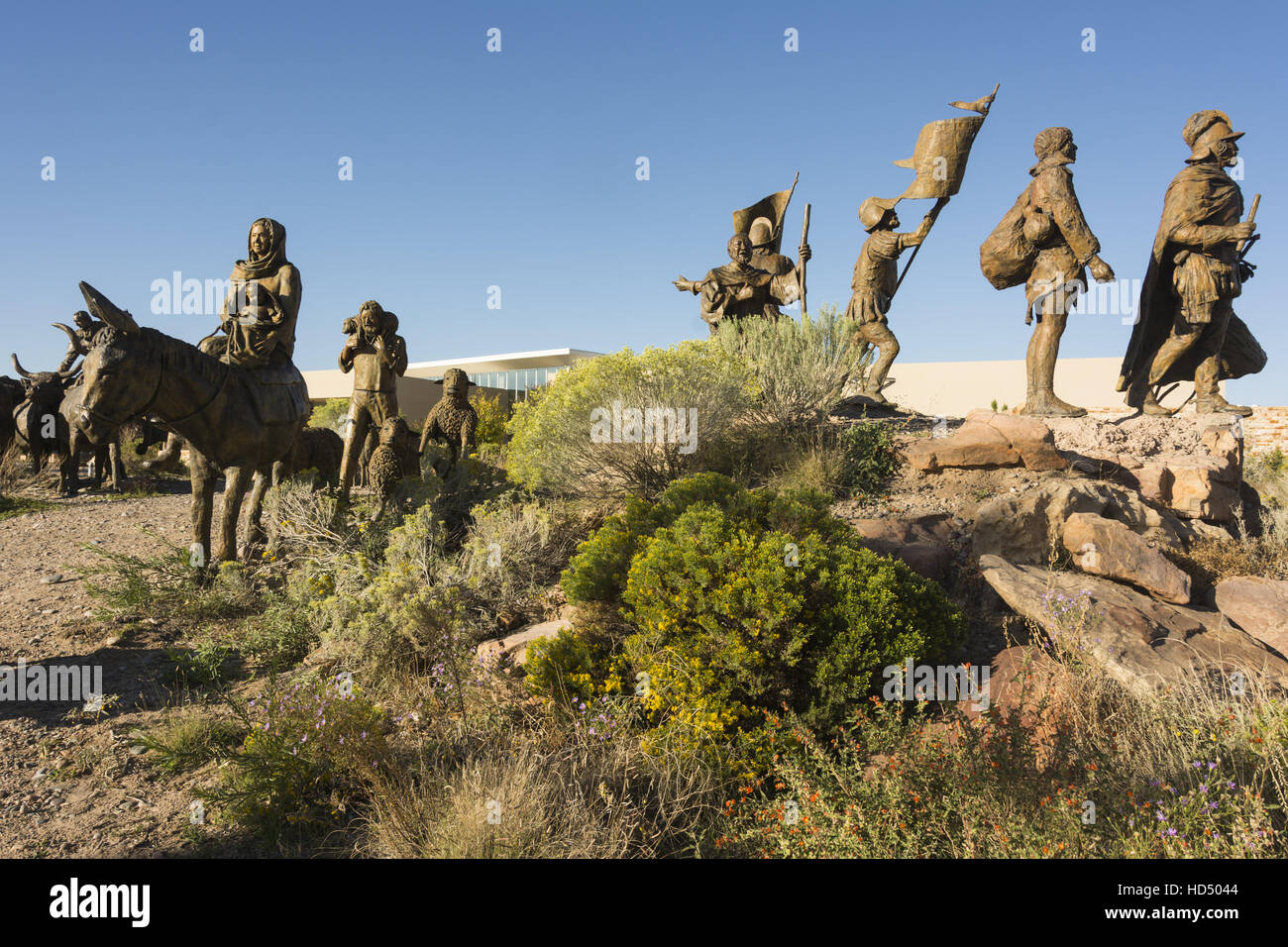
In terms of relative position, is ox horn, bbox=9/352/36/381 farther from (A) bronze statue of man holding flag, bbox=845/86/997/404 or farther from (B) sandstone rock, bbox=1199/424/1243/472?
(B) sandstone rock, bbox=1199/424/1243/472

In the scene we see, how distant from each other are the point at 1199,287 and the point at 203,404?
33.5ft

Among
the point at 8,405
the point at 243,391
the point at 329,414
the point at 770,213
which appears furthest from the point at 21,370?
the point at 770,213

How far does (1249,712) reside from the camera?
3195mm

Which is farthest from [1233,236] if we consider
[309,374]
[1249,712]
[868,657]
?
[309,374]

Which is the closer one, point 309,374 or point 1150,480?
point 1150,480

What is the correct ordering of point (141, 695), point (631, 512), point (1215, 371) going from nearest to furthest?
point (141, 695), point (631, 512), point (1215, 371)

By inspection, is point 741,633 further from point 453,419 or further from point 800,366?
point 453,419

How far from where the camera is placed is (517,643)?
15.7 ft

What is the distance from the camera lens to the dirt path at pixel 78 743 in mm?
3203

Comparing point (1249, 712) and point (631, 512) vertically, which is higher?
point (631, 512)
